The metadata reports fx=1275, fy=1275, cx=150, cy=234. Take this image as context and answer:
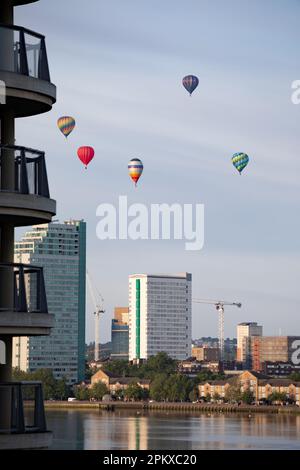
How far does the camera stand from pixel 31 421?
18812mm

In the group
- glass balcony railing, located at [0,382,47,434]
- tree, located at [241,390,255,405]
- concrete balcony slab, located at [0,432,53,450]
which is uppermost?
glass balcony railing, located at [0,382,47,434]

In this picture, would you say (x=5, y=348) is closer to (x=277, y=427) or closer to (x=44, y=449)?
(x=44, y=449)

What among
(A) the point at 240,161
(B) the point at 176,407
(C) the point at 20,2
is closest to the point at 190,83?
(A) the point at 240,161

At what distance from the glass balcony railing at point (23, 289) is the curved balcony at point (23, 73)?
2472 mm

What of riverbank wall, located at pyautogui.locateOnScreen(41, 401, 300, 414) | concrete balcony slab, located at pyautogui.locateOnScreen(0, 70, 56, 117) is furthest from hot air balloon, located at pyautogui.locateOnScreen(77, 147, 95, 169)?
concrete balcony slab, located at pyautogui.locateOnScreen(0, 70, 56, 117)

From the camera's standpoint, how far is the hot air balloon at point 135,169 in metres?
125

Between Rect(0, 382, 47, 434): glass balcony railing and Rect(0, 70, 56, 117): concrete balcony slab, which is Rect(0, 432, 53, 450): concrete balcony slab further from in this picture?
Rect(0, 70, 56, 117): concrete balcony slab

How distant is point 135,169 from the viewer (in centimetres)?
12644

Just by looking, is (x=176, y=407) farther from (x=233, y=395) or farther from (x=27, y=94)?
(x=27, y=94)

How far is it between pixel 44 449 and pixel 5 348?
5.22 feet

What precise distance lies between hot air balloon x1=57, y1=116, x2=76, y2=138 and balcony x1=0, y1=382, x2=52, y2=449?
94110 millimetres

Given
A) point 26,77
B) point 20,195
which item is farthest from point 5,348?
point 26,77

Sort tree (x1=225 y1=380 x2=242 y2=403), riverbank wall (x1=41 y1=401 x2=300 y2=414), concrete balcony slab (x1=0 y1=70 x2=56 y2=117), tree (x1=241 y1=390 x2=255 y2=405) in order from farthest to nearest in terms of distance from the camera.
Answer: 1. tree (x1=225 y1=380 x2=242 y2=403)
2. tree (x1=241 y1=390 x2=255 y2=405)
3. riverbank wall (x1=41 y1=401 x2=300 y2=414)
4. concrete balcony slab (x1=0 y1=70 x2=56 y2=117)

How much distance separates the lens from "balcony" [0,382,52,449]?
1788 cm
